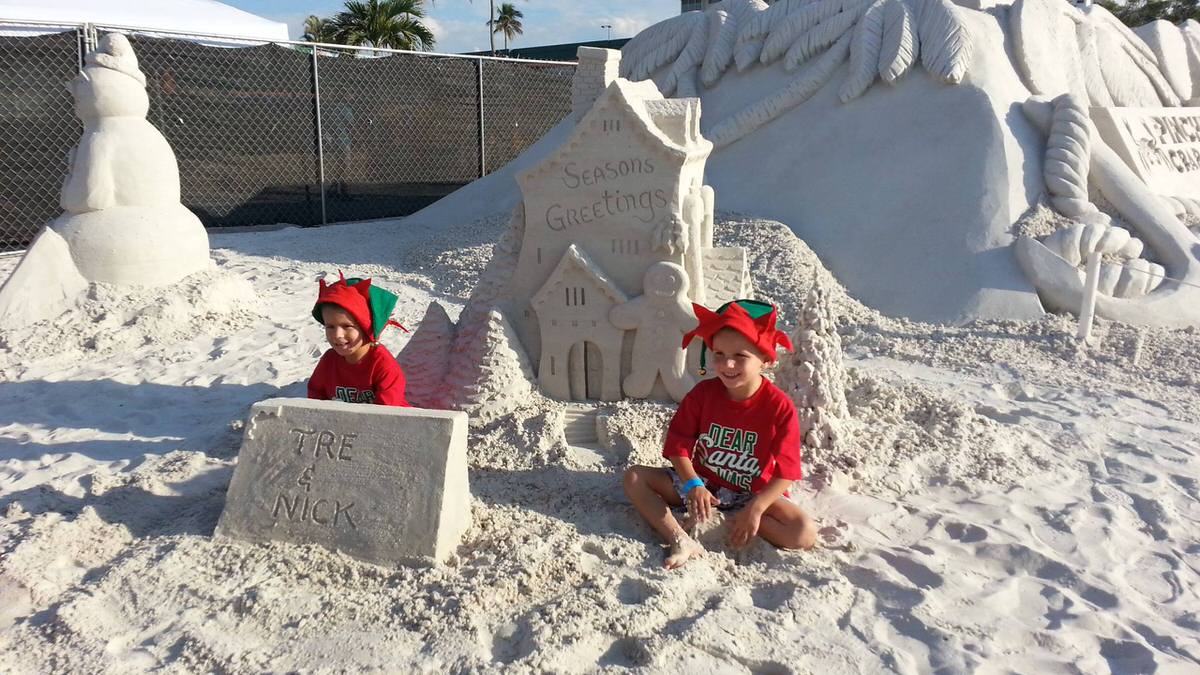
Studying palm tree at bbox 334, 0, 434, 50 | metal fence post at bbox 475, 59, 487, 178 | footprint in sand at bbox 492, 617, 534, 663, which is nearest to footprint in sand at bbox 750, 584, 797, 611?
footprint in sand at bbox 492, 617, 534, 663

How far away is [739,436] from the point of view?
8.73 feet

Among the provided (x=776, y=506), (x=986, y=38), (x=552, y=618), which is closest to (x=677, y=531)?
(x=776, y=506)

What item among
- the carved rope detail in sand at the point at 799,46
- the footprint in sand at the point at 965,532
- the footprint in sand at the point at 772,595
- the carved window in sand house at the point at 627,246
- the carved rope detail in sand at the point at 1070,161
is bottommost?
the footprint in sand at the point at 772,595

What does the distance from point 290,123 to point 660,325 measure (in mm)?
6386

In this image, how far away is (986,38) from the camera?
6879 mm

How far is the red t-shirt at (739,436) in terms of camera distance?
8.53 ft

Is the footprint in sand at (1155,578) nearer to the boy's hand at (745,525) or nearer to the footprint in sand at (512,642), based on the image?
the boy's hand at (745,525)

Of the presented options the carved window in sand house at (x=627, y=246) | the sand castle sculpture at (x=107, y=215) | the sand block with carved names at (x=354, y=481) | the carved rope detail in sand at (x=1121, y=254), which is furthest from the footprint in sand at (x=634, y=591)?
the carved rope detail in sand at (x=1121, y=254)

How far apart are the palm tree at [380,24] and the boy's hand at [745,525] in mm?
19600

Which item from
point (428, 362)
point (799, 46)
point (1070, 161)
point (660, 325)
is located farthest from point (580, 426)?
point (799, 46)

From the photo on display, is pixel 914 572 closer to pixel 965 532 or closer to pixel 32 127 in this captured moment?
pixel 965 532

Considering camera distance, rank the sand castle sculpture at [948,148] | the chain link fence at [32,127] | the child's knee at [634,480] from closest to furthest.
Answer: the child's knee at [634,480], the sand castle sculpture at [948,148], the chain link fence at [32,127]

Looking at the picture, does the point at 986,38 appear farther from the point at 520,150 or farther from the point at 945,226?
the point at 520,150

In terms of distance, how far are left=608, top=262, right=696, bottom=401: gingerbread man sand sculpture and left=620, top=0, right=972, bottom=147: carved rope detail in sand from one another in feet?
13.5
